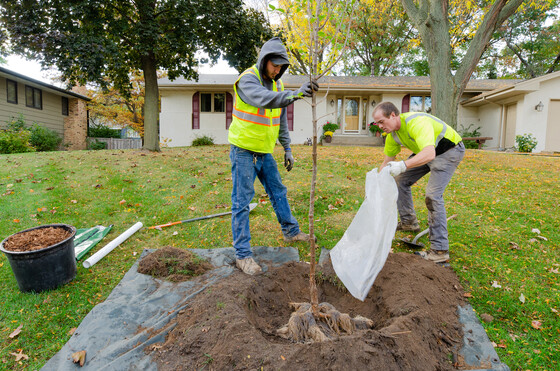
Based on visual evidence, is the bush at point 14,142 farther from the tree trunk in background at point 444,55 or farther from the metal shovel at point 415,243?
the tree trunk in background at point 444,55

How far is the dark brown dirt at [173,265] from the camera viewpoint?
2899mm

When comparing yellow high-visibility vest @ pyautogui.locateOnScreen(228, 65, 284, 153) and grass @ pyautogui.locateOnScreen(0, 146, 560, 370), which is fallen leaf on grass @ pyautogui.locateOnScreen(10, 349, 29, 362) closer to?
grass @ pyautogui.locateOnScreen(0, 146, 560, 370)

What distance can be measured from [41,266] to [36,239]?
31 cm

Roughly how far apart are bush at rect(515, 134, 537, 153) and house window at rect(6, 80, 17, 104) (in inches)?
867

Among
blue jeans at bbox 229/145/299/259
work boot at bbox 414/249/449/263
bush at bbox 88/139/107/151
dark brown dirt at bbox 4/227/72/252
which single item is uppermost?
bush at bbox 88/139/107/151

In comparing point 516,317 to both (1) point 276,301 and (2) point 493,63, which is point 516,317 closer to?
(1) point 276,301

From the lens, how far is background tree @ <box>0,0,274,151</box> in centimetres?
790

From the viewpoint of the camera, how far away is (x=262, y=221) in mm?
4344

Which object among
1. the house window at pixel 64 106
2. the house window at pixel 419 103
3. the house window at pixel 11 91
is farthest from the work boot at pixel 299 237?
the house window at pixel 64 106

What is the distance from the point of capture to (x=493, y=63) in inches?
1065

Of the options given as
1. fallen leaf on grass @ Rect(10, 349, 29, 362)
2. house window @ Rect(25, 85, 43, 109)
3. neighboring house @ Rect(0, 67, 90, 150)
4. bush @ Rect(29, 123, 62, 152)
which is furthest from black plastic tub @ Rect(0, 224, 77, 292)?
house window @ Rect(25, 85, 43, 109)

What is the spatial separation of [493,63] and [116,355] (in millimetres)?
33572

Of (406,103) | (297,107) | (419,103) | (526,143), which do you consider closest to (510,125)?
(526,143)

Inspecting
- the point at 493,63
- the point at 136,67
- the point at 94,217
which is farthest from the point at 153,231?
the point at 493,63
